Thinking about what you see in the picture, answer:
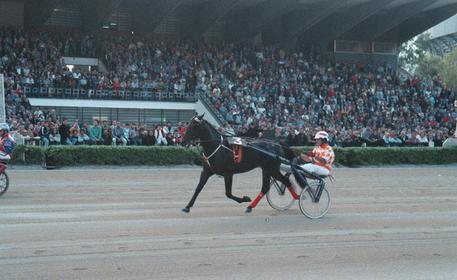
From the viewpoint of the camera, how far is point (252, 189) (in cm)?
1662

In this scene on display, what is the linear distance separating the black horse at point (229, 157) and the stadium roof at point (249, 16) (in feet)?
82.7

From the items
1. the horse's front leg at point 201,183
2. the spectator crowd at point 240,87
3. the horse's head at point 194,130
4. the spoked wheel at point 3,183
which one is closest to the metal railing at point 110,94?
the spectator crowd at point 240,87

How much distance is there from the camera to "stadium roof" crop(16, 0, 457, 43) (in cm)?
3859

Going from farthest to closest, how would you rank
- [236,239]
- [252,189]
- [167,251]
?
[252,189] → [236,239] → [167,251]

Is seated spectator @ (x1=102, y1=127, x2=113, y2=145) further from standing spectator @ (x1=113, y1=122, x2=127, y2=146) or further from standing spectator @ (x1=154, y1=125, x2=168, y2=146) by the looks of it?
standing spectator @ (x1=154, y1=125, x2=168, y2=146)

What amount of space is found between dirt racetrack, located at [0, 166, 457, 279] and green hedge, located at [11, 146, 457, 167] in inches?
156

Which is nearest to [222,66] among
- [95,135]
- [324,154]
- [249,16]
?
[249,16]

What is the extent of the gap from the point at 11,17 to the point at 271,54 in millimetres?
15696

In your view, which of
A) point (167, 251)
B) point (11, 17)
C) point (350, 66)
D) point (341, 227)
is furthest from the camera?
point (350, 66)

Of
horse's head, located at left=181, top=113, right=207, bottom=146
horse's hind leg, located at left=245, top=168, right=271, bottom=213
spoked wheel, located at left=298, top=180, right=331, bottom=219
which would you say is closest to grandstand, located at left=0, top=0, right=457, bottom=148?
horse's head, located at left=181, top=113, right=207, bottom=146

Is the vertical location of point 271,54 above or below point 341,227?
above

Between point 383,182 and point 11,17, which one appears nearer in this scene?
point 383,182

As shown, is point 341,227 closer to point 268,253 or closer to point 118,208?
point 268,253

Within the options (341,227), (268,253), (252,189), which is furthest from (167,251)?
(252,189)
